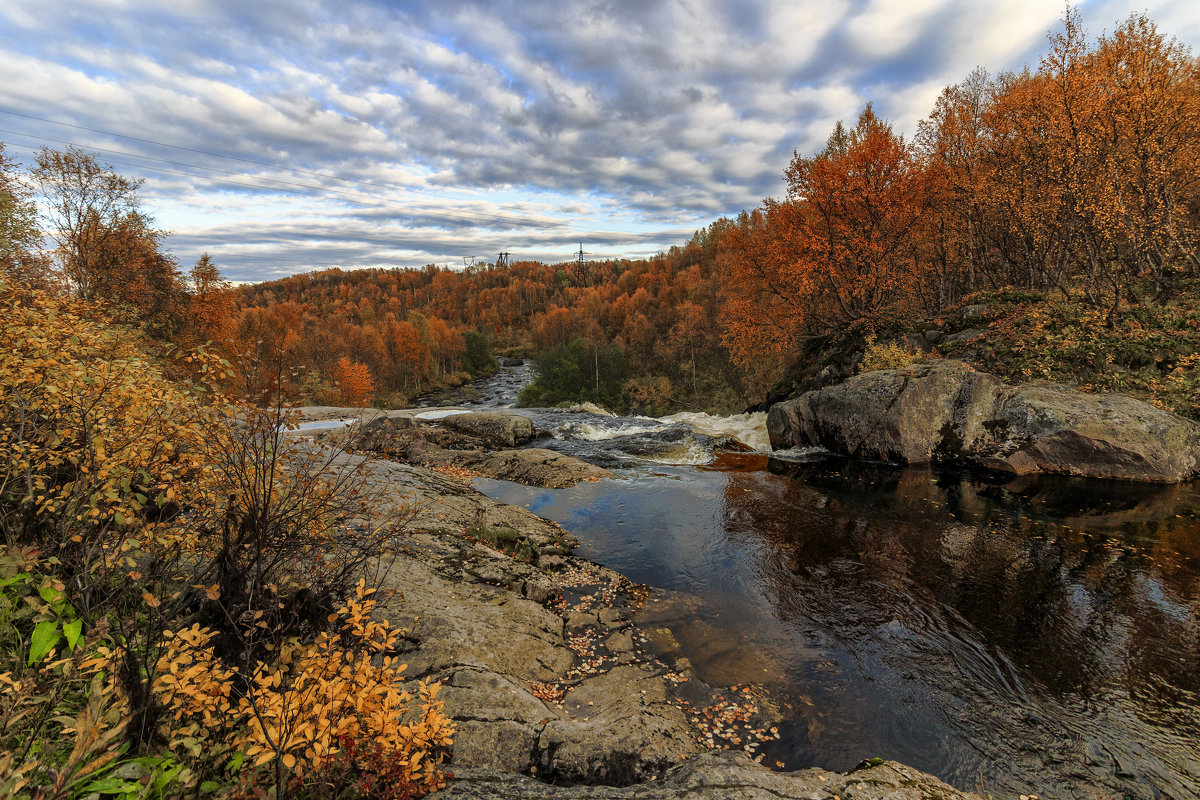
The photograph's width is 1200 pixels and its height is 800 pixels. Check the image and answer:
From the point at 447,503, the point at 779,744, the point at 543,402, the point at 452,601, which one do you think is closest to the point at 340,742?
the point at 452,601

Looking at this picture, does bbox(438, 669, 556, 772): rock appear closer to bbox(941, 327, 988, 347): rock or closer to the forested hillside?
the forested hillside

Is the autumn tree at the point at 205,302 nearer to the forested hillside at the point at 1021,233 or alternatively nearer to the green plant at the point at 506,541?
the forested hillside at the point at 1021,233

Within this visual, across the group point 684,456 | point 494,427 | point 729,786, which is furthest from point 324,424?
point 729,786

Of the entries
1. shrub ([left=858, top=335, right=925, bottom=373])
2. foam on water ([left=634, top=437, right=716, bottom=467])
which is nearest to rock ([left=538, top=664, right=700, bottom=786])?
foam on water ([left=634, top=437, right=716, bottom=467])

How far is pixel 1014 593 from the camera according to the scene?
931 centimetres

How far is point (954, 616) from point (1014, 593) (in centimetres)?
176

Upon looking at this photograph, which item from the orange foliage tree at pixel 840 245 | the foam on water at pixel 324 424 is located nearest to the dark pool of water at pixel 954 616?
the orange foliage tree at pixel 840 245

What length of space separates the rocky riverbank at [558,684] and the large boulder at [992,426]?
1383 centimetres

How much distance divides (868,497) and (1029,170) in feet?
56.8

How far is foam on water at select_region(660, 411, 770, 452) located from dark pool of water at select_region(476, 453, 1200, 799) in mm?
7697

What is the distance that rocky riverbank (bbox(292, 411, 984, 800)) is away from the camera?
4352 mm

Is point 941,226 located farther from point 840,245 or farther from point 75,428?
point 75,428

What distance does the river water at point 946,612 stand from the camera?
600 cm

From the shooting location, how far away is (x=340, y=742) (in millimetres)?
3480
